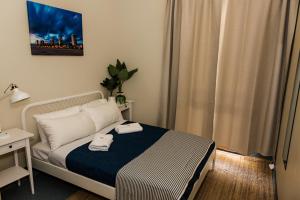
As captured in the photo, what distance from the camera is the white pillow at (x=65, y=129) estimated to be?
2.30m

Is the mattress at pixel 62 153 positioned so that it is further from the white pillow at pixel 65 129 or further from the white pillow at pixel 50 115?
the white pillow at pixel 50 115

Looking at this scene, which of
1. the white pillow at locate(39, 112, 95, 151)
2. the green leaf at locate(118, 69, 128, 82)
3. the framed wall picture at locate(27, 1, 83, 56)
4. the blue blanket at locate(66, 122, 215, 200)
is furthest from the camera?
the green leaf at locate(118, 69, 128, 82)

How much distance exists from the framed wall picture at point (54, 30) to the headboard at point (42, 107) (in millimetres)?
637

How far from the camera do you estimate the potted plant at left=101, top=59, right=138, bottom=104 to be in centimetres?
361

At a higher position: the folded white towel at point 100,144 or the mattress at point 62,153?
the folded white towel at point 100,144

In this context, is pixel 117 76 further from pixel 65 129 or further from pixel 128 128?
pixel 65 129

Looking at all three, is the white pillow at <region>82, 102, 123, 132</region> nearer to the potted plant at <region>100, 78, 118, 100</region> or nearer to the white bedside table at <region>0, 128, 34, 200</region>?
the potted plant at <region>100, 78, 118, 100</region>

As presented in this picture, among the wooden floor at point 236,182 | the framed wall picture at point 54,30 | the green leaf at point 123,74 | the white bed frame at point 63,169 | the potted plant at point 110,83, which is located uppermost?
the framed wall picture at point 54,30

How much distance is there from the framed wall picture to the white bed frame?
26.3 inches

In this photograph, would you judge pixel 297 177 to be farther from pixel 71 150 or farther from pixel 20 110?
pixel 20 110

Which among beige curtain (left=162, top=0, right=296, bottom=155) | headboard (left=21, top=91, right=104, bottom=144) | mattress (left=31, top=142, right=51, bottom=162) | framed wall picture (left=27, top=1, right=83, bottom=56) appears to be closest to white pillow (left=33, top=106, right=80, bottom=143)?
mattress (left=31, top=142, right=51, bottom=162)

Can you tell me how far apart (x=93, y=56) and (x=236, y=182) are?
9.17 ft

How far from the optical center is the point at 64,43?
9.46 feet

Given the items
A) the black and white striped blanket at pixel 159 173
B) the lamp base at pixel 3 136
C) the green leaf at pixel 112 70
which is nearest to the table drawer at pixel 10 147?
the lamp base at pixel 3 136
